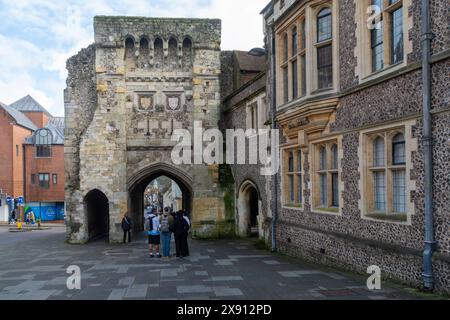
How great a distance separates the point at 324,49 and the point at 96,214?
16730 millimetres

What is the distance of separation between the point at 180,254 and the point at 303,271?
193 inches

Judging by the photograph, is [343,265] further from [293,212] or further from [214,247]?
[214,247]

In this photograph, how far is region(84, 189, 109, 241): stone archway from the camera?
22.6 m

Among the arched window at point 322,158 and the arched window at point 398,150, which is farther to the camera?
the arched window at point 322,158

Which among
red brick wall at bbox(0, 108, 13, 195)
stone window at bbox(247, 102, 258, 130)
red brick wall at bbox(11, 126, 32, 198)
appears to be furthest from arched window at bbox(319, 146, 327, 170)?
red brick wall at bbox(0, 108, 13, 195)

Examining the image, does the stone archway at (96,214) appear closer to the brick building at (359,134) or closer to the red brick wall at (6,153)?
the brick building at (359,134)

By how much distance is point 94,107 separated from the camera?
905 inches

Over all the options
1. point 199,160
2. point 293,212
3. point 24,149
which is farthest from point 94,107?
point 24,149

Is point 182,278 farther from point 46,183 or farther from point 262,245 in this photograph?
point 46,183

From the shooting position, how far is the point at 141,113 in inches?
878

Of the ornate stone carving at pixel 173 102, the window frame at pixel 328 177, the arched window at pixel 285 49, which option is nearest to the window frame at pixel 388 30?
the window frame at pixel 328 177

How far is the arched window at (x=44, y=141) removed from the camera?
4584 centimetres

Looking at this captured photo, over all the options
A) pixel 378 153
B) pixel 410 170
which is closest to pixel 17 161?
pixel 378 153

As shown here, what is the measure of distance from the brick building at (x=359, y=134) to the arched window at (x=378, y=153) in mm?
22
